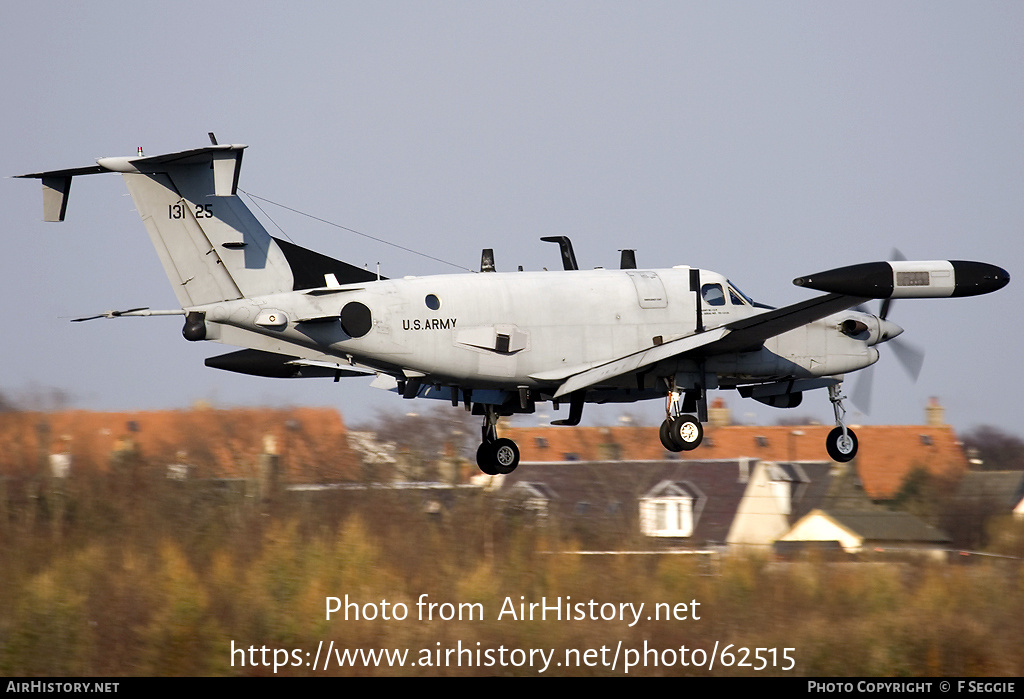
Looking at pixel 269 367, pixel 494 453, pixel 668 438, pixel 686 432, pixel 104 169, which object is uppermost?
pixel 104 169

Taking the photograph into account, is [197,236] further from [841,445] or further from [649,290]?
[841,445]

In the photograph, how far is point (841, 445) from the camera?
80.5ft

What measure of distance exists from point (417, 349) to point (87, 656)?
20.1m

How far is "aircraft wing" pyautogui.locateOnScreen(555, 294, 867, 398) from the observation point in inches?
824

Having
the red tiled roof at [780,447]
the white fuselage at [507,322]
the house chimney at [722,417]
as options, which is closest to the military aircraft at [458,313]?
the white fuselage at [507,322]

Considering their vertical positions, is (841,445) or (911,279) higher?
(911,279)

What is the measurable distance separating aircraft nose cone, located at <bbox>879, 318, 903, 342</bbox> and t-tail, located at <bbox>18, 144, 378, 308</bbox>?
1154cm

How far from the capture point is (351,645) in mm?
35375

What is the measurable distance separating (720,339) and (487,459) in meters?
5.68

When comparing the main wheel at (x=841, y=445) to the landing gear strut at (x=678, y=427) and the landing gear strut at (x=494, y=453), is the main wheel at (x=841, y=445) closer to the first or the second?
the landing gear strut at (x=678, y=427)

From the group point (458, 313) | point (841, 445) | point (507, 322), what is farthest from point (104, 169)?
point (841, 445)

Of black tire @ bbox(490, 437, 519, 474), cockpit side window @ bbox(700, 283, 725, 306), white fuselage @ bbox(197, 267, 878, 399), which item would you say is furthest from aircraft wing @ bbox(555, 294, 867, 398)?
black tire @ bbox(490, 437, 519, 474)

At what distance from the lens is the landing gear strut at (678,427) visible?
22391 mm

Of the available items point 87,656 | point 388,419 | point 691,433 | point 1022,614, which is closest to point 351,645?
point 87,656
